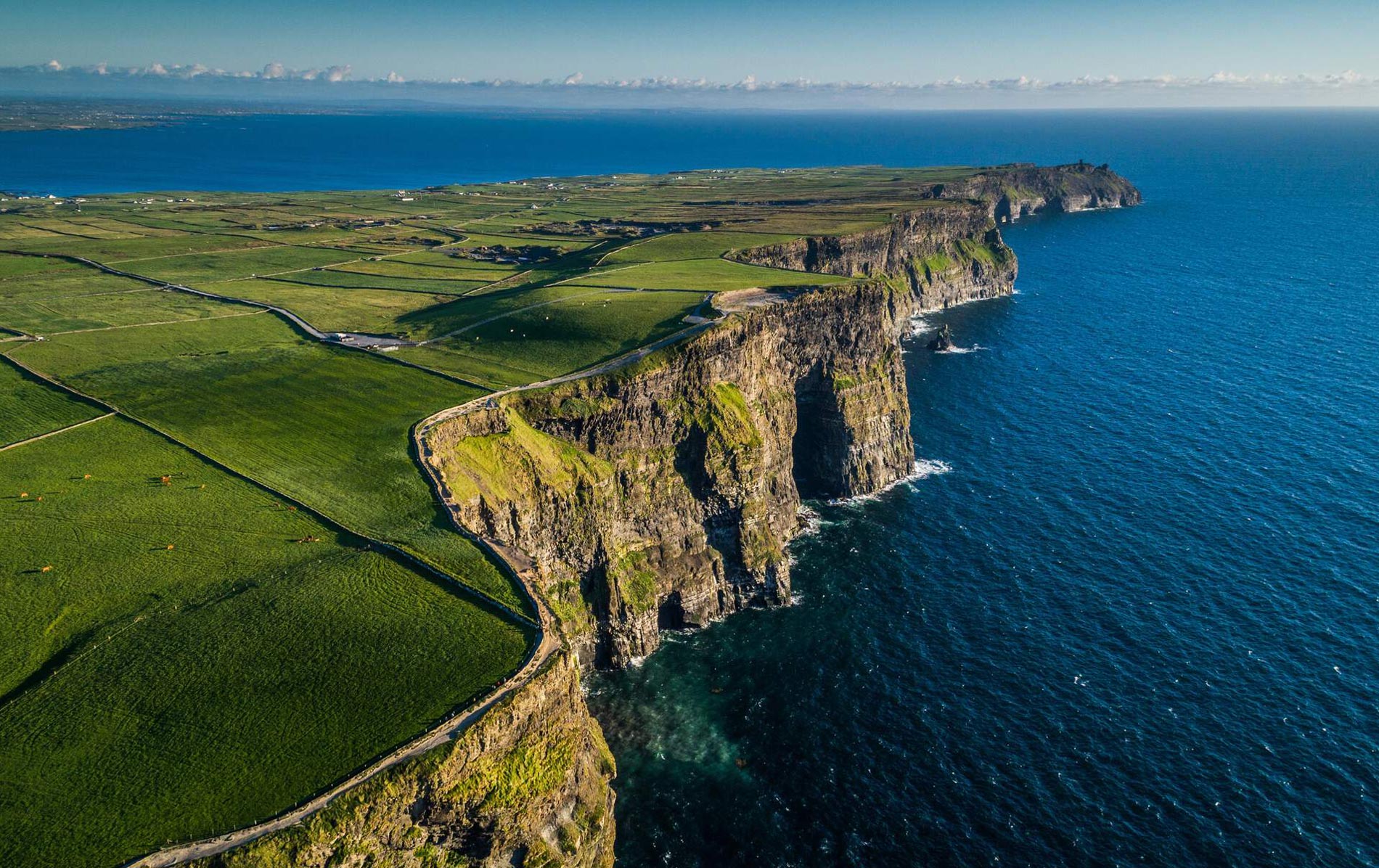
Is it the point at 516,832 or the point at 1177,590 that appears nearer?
the point at 516,832

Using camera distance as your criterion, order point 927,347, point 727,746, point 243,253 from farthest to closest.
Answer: point 243,253
point 927,347
point 727,746

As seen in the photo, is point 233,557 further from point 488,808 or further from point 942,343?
point 942,343

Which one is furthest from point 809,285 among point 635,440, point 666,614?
point 666,614

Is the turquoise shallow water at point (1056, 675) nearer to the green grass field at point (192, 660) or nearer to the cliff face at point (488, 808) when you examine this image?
the cliff face at point (488, 808)

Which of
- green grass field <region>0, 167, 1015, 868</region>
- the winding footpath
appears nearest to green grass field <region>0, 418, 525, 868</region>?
green grass field <region>0, 167, 1015, 868</region>

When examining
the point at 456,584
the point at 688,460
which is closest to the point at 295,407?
the point at 456,584

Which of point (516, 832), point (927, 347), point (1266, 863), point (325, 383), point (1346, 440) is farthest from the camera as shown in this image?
point (927, 347)

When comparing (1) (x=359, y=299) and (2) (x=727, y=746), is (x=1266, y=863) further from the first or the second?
(1) (x=359, y=299)
